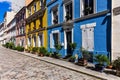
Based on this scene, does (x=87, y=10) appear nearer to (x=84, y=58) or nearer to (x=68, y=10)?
(x=68, y=10)

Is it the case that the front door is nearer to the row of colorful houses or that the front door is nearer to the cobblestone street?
the row of colorful houses

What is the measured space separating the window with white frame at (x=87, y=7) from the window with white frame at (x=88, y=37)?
1.14 m

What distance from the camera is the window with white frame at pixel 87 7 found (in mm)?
14677

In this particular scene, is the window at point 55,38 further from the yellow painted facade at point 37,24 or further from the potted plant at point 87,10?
→ the potted plant at point 87,10

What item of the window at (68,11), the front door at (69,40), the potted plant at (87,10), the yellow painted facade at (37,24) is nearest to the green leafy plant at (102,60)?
the potted plant at (87,10)

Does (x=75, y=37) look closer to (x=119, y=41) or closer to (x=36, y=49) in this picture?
(x=119, y=41)

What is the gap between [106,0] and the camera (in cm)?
1295

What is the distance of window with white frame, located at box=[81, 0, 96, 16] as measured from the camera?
14677 mm

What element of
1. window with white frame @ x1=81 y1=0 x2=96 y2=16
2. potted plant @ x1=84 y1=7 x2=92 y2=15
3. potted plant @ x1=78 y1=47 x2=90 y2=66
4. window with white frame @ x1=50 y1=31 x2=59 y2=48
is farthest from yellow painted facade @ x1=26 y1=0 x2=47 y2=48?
potted plant @ x1=78 y1=47 x2=90 y2=66

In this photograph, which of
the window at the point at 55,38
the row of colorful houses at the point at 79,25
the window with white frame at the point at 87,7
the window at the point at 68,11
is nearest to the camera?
the row of colorful houses at the point at 79,25

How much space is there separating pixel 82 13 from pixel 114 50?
5.02m

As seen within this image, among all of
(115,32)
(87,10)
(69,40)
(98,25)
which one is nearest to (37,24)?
(69,40)

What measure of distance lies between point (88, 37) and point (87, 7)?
7.97 ft

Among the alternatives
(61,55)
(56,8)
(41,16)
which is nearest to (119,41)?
(61,55)
